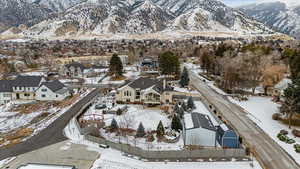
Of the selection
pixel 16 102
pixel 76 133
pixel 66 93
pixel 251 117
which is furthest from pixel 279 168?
pixel 16 102

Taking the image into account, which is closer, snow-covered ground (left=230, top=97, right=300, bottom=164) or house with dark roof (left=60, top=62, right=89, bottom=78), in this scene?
snow-covered ground (left=230, top=97, right=300, bottom=164)

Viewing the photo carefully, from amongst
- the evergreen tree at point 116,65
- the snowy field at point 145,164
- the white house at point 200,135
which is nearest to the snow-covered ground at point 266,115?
the snowy field at point 145,164

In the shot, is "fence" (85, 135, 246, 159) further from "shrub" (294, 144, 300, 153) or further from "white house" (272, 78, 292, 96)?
"white house" (272, 78, 292, 96)

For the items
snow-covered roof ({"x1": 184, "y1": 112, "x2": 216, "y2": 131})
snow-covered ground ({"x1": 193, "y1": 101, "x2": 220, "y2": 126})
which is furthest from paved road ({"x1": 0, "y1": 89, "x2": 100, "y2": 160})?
snow-covered ground ({"x1": 193, "y1": 101, "x2": 220, "y2": 126})

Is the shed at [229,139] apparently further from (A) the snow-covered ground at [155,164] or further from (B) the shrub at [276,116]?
(B) the shrub at [276,116]

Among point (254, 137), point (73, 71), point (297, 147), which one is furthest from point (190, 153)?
point (73, 71)
